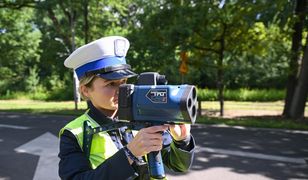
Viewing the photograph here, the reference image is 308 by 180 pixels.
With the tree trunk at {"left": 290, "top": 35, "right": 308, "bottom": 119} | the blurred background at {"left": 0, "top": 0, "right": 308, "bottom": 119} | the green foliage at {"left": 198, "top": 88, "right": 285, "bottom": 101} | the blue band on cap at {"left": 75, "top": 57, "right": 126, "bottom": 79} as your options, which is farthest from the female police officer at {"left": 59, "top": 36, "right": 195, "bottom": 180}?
the green foliage at {"left": 198, "top": 88, "right": 285, "bottom": 101}

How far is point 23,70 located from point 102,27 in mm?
16919

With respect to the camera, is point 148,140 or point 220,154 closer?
point 148,140

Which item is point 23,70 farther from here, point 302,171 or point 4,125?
point 302,171

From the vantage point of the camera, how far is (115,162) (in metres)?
1.54

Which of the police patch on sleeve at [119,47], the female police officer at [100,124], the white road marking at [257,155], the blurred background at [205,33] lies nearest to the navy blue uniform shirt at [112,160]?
the female police officer at [100,124]

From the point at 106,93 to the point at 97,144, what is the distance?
0.73ft

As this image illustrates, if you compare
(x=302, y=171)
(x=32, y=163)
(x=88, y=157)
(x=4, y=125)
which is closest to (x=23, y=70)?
(x=4, y=125)

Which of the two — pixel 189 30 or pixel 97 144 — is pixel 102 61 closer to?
pixel 97 144

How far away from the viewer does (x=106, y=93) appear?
5.75ft

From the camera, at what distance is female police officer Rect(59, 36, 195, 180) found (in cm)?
166

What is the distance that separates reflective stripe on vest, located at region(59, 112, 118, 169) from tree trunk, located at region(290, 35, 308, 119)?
37.7 ft

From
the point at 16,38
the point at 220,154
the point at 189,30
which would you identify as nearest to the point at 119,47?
the point at 220,154

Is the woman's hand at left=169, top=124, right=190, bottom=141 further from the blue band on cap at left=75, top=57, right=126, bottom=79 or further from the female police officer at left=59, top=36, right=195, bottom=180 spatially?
the blue band on cap at left=75, top=57, right=126, bottom=79

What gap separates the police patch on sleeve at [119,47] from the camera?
181 cm
